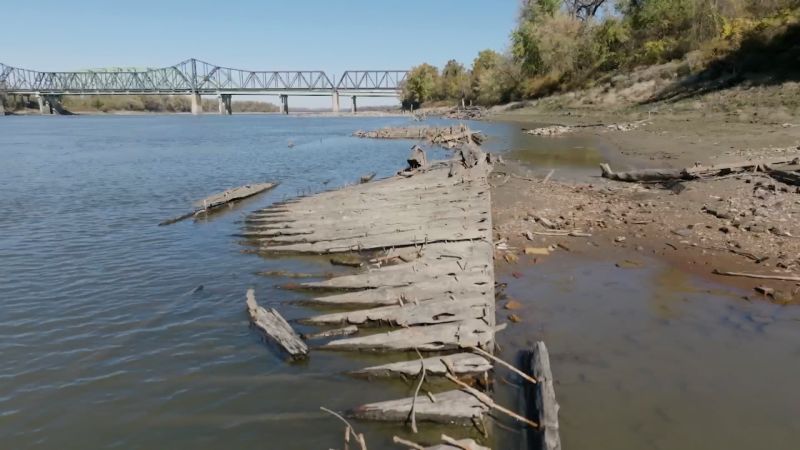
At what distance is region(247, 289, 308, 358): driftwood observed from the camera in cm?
792

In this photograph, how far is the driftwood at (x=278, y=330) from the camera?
26.0ft

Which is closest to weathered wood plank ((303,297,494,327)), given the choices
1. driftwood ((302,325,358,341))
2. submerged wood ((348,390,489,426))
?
driftwood ((302,325,358,341))

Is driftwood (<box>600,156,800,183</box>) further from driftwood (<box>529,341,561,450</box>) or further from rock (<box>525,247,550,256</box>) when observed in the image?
driftwood (<box>529,341,561,450</box>)

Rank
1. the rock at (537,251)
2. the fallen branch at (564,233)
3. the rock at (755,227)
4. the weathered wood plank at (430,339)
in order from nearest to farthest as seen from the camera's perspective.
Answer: the weathered wood plank at (430,339), the rock at (755,227), the rock at (537,251), the fallen branch at (564,233)

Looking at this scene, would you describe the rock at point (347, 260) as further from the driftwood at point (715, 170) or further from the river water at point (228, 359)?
the driftwood at point (715, 170)

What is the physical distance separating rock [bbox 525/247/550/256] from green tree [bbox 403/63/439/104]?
467 ft

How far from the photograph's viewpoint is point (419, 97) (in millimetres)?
157750

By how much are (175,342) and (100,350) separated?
3.94ft

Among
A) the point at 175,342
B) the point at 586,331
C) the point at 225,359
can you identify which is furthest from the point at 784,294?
the point at 175,342

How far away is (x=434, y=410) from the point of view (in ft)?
20.1

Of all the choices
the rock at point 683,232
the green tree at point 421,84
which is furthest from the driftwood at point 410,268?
the green tree at point 421,84

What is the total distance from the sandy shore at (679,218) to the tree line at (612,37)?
29.1 metres

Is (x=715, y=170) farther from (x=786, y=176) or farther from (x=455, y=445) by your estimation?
(x=455, y=445)

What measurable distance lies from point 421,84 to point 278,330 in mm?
152973
